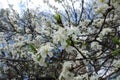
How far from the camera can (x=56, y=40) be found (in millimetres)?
3113

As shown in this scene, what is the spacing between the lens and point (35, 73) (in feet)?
33.9

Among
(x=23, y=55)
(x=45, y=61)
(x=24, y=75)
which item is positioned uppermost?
(x=45, y=61)

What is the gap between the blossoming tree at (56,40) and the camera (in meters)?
3.28

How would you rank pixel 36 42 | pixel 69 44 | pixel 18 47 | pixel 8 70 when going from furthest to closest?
pixel 8 70, pixel 18 47, pixel 36 42, pixel 69 44

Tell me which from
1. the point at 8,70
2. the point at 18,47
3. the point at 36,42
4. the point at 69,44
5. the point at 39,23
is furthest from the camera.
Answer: the point at 39,23

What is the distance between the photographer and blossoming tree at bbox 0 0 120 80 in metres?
3.28

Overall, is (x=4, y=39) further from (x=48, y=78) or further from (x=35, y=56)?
(x=35, y=56)

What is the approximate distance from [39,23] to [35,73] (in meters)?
2.42

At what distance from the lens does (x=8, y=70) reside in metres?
10.8

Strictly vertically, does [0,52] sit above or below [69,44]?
below

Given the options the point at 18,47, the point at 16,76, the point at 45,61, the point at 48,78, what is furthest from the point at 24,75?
the point at 45,61

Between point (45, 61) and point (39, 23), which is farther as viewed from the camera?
point (39, 23)

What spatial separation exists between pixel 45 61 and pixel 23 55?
701 cm

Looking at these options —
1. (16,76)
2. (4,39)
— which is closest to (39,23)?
(4,39)
